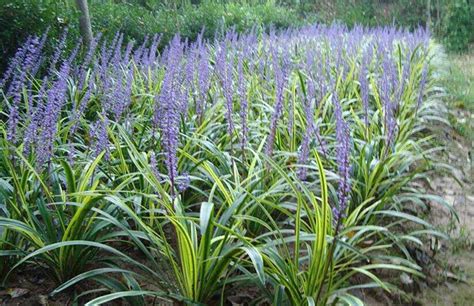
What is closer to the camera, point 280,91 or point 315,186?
point 280,91

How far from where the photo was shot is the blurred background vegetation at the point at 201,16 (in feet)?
16.9

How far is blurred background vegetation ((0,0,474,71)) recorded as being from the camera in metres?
5.14

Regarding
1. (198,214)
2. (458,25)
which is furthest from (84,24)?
(458,25)

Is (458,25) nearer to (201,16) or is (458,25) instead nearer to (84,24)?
(201,16)

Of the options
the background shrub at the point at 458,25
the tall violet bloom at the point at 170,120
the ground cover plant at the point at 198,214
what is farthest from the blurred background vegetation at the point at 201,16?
the ground cover plant at the point at 198,214

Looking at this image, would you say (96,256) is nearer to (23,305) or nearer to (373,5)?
(23,305)

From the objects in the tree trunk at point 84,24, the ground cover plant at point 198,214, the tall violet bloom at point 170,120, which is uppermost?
the tree trunk at point 84,24

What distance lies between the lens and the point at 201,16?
1019 centimetres

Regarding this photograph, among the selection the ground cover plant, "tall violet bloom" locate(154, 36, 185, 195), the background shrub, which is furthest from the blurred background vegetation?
the ground cover plant

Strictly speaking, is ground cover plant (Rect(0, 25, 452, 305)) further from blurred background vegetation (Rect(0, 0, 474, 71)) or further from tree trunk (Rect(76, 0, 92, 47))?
tree trunk (Rect(76, 0, 92, 47))

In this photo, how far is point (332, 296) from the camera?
2.17 metres

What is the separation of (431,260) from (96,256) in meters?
1.71

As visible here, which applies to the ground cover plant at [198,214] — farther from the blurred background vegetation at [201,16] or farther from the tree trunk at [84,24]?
the tree trunk at [84,24]

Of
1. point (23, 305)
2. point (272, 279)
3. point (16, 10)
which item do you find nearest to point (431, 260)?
point (272, 279)
